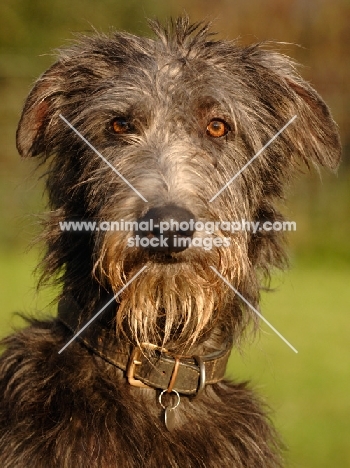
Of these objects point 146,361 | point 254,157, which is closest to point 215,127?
point 254,157

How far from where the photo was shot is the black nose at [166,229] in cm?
340

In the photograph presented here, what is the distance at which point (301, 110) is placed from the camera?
432 cm

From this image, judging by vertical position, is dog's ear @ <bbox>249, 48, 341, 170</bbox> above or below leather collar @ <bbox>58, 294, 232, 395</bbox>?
above

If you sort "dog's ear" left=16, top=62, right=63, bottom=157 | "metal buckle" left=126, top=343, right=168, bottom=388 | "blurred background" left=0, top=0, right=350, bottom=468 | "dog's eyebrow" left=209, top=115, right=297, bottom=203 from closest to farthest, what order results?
1. "metal buckle" left=126, top=343, right=168, bottom=388
2. "dog's eyebrow" left=209, top=115, right=297, bottom=203
3. "dog's ear" left=16, top=62, right=63, bottom=157
4. "blurred background" left=0, top=0, right=350, bottom=468

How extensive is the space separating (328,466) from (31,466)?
349cm

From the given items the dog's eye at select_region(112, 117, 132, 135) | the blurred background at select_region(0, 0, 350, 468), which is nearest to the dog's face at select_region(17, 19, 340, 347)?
the dog's eye at select_region(112, 117, 132, 135)

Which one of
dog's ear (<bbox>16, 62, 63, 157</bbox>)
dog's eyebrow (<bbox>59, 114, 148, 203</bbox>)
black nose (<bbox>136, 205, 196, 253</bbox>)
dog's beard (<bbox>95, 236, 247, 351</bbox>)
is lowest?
dog's beard (<bbox>95, 236, 247, 351</bbox>)

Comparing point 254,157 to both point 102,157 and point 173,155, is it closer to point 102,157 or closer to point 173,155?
point 173,155

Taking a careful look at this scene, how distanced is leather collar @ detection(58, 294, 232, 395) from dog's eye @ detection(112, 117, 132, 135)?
820mm

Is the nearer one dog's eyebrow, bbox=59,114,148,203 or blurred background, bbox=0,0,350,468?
dog's eyebrow, bbox=59,114,148,203

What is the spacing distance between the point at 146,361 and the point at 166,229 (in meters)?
0.72

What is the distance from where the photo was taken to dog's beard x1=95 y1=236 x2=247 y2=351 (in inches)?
142

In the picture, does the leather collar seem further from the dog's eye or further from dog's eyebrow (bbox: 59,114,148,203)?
the dog's eye

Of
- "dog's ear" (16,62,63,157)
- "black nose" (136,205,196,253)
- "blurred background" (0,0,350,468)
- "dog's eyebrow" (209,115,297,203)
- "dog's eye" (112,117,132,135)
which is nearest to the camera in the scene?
"black nose" (136,205,196,253)
